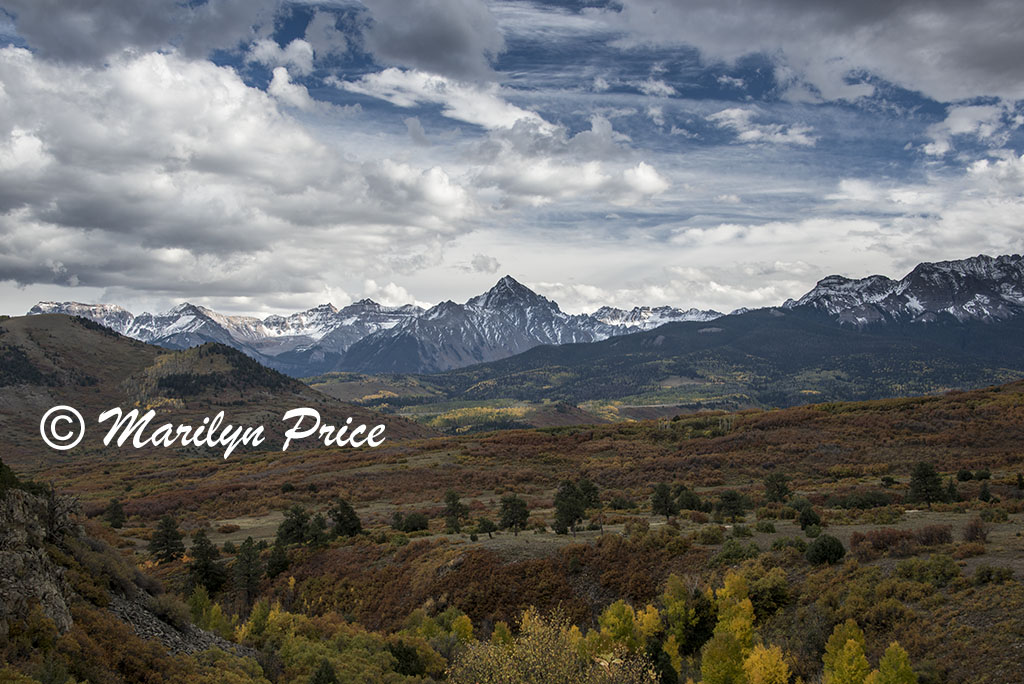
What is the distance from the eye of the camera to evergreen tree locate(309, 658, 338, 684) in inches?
972

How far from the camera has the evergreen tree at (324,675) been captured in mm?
24688

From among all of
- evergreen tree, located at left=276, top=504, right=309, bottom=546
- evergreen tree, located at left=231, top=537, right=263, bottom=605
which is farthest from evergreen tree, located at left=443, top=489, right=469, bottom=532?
evergreen tree, located at left=231, top=537, right=263, bottom=605

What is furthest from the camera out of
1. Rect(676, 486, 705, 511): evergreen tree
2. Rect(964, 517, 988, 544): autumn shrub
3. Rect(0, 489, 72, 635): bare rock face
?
Rect(676, 486, 705, 511): evergreen tree

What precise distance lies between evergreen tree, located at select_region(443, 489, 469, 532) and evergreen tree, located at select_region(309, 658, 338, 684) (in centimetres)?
2812

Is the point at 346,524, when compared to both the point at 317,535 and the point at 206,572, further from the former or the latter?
the point at 206,572

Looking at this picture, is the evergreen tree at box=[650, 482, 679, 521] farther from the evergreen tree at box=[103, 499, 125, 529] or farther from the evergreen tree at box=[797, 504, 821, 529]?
the evergreen tree at box=[103, 499, 125, 529]

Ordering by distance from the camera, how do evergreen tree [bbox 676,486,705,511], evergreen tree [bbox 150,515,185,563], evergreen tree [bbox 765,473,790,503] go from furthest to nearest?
evergreen tree [bbox 676,486,705,511], evergreen tree [bbox 765,473,790,503], evergreen tree [bbox 150,515,185,563]

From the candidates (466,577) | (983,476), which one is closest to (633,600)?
(466,577)

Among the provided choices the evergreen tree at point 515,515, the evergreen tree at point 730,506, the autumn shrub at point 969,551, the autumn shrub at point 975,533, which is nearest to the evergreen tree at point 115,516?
the evergreen tree at point 515,515

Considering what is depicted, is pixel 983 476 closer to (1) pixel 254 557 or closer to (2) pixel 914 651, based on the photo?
(2) pixel 914 651

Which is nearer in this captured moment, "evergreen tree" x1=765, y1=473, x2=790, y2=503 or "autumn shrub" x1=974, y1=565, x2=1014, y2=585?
"autumn shrub" x1=974, y1=565, x2=1014, y2=585

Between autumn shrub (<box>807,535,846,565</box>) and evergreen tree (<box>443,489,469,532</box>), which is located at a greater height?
autumn shrub (<box>807,535,846,565</box>)

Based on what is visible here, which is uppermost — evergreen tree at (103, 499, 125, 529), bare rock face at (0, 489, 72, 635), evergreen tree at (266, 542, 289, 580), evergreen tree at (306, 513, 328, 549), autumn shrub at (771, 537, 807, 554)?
bare rock face at (0, 489, 72, 635)

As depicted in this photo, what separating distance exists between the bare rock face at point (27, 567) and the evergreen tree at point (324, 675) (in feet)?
28.7
